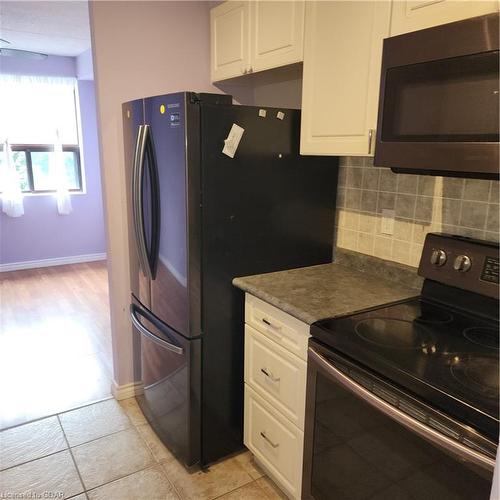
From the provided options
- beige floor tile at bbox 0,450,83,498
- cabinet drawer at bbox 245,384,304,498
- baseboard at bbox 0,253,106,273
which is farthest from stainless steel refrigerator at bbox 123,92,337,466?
baseboard at bbox 0,253,106,273

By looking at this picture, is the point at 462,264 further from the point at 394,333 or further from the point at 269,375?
the point at 269,375

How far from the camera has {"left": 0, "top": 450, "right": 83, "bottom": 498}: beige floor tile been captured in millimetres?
1882

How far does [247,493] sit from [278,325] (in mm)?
814

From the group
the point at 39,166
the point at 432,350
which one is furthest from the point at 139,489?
the point at 39,166

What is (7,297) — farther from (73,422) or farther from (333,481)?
(333,481)

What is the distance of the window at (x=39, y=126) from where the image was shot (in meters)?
5.05

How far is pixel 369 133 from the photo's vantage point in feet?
5.01

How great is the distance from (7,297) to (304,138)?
3.83 meters

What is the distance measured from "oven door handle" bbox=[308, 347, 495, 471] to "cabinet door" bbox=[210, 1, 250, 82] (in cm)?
150

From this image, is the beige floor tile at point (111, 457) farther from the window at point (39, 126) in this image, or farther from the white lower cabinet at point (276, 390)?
the window at point (39, 126)

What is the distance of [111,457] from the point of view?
6.89ft

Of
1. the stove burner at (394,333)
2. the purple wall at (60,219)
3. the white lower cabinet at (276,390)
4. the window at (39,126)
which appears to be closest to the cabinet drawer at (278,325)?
the white lower cabinet at (276,390)

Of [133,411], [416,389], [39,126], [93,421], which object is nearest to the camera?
[416,389]

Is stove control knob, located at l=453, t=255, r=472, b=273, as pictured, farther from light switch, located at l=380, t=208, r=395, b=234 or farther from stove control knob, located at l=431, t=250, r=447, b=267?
light switch, located at l=380, t=208, r=395, b=234
